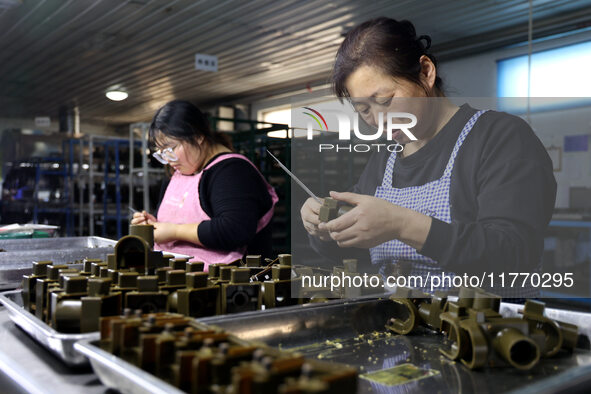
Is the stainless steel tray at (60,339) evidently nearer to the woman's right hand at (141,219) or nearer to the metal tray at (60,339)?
the metal tray at (60,339)

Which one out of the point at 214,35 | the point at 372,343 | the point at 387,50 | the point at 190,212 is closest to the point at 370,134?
the point at 387,50

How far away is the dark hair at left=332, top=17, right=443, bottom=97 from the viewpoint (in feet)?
5.78

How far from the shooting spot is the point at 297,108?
178cm

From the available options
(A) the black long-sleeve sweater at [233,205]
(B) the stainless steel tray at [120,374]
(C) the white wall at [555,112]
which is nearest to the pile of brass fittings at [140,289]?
(B) the stainless steel tray at [120,374]

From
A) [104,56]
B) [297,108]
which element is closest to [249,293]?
[297,108]

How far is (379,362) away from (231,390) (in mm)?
488

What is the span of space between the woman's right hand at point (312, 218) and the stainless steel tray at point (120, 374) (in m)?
0.79

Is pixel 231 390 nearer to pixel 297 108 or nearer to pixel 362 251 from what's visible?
pixel 362 251

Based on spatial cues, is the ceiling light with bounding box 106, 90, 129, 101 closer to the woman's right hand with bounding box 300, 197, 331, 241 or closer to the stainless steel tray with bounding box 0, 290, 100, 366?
the woman's right hand with bounding box 300, 197, 331, 241

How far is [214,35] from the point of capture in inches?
265

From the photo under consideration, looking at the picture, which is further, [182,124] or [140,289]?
[182,124]

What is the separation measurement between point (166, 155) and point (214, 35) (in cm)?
453

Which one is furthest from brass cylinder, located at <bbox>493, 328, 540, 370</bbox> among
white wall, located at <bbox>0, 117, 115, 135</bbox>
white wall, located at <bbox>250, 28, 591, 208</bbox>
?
white wall, located at <bbox>0, 117, 115, 135</bbox>

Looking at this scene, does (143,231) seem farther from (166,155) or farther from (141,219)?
(166,155)
